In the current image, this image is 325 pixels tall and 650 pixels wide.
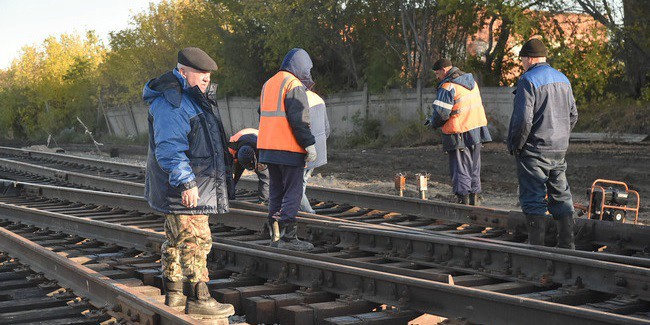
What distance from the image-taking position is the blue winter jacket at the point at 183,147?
5.41m

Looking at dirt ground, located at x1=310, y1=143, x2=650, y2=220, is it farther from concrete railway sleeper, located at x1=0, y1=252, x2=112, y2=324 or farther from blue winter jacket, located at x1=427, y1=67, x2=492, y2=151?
concrete railway sleeper, located at x1=0, y1=252, x2=112, y2=324

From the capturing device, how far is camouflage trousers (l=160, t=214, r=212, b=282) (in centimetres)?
571

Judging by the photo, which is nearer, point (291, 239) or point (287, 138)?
point (287, 138)

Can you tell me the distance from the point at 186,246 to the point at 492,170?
13.0 m

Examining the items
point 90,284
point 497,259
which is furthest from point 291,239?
point 90,284

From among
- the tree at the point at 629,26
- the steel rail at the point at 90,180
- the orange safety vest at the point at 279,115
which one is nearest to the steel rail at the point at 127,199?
the steel rail at the point at 90,180

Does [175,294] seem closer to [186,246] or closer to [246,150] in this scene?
[186,246]

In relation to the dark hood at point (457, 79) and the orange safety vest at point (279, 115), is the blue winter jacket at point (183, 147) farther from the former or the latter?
the dark hood at point (457, 79)

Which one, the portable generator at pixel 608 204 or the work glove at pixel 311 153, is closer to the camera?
the work glove at pixel 311 153

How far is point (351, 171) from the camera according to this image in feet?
64.3

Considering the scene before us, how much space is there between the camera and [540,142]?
8.00m

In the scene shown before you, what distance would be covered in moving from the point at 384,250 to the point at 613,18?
17.0m

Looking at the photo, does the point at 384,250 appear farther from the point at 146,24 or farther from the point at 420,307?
the point at 146,24

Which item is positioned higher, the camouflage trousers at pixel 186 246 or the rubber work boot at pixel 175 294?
the camouflage trousers at pixel 186 246
